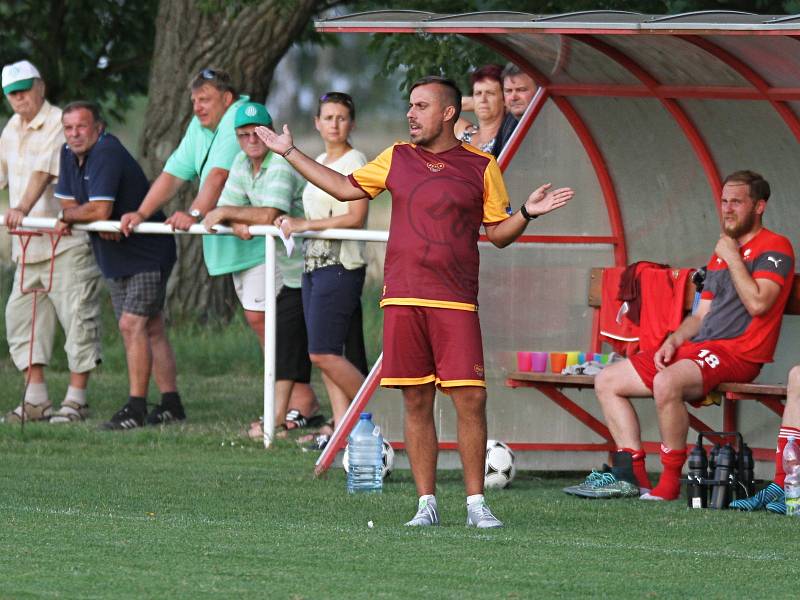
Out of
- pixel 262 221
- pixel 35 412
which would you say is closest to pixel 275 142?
pixel 262 221

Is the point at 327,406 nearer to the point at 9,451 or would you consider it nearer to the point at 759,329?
the point at 9,451

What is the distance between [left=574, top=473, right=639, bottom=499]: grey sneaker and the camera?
29.6 feet

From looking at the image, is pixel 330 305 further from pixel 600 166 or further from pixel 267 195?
pixel 600 166

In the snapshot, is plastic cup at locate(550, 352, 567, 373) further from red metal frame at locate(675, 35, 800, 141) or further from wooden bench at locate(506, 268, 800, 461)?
red metal frame at locate(675, 35, 800, 141)

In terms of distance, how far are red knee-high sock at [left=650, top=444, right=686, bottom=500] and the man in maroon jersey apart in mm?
1730

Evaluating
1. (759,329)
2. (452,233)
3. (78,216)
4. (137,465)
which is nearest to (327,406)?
(78,216)

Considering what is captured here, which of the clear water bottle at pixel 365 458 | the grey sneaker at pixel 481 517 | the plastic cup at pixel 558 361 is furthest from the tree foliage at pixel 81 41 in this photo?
the grey sneaker at pixel 481 517

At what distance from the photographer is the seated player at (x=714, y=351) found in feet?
29.4

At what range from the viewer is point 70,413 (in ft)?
39.8

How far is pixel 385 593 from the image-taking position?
586 cm

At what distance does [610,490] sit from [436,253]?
7.10 ft

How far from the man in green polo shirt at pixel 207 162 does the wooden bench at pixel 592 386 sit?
2.53 m

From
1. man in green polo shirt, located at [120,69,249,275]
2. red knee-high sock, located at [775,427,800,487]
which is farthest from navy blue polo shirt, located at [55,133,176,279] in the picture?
red knee-high sock, located at [775,427,800,487]

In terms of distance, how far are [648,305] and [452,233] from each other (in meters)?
2.61
